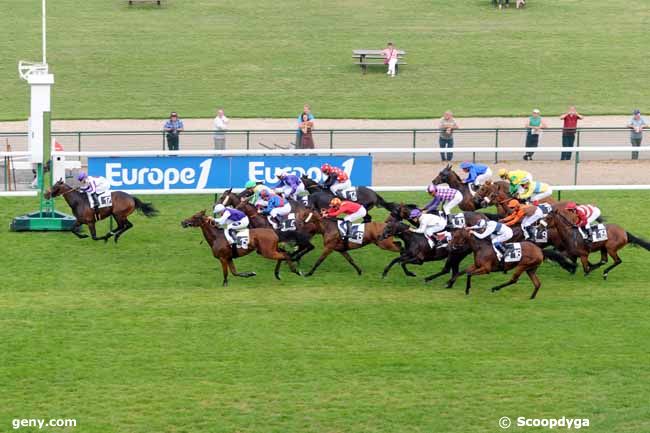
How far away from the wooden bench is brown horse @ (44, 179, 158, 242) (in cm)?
1953

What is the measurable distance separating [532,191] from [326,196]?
11.1 feet

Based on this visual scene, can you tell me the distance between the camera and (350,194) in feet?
72.1

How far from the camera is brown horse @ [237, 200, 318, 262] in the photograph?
65.5ft

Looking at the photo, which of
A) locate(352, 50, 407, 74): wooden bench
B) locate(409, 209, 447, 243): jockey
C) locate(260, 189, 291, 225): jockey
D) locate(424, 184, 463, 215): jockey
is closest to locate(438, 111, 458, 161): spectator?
locate(424, 184, 463, 215): jockey

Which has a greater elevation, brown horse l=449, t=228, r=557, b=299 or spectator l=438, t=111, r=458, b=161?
spectator l=438, t=111, r=458, b=161

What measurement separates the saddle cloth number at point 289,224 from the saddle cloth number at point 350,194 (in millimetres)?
2008

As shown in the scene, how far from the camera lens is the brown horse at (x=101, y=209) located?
21531 mm

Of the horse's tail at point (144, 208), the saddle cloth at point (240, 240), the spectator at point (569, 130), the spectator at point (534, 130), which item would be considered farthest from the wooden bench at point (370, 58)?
the saddle cloth at point (240, 240)

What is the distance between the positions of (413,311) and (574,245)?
3.10 metres

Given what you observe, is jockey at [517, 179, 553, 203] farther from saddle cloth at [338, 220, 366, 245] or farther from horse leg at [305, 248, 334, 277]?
horse leg at [305, 248, 334, 277]

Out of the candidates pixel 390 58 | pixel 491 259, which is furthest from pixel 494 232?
pixel 390 58

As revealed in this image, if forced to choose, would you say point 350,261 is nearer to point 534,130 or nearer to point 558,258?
point 558,258

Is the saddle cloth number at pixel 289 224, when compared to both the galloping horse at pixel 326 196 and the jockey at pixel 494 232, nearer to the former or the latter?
the galloping horse at pixel 326 196

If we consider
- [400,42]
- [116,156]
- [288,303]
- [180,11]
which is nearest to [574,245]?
[288,303]
